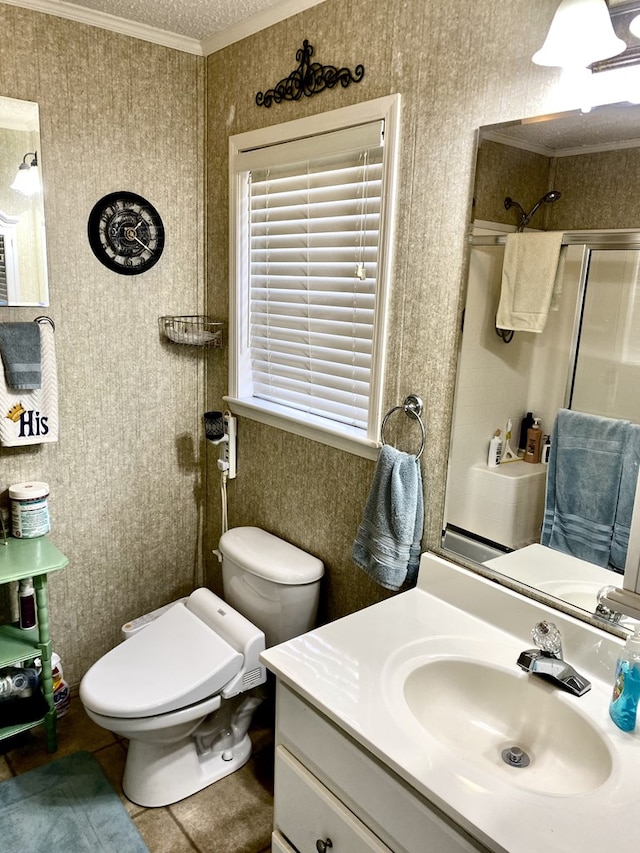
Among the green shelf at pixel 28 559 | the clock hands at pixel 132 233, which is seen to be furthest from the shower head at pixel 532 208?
the green shelf at pixel 28 559

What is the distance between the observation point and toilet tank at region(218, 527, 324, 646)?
2.04 meters

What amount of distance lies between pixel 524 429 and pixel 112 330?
1.52 m

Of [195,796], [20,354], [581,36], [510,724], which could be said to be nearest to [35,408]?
[20,354]

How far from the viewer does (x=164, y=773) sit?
197 cm

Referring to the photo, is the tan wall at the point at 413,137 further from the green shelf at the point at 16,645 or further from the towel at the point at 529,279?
the green shelf at the point at 16,645

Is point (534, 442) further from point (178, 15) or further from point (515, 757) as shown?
point (178, 15)

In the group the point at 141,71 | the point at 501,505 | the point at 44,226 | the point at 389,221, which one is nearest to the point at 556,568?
the point at 501,505

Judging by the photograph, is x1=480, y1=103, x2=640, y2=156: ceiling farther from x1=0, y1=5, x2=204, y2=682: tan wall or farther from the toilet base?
the toilet base

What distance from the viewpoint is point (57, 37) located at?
2.02 metres

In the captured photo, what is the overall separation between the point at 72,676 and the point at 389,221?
2.03 m

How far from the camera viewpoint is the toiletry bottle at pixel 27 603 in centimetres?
207

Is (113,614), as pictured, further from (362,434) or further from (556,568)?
(556,568)

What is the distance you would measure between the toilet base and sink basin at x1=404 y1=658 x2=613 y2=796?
972mm

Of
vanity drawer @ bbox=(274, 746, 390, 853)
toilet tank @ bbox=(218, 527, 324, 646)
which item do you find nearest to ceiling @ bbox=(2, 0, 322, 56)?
toilet tank @ bbox=(218, 527, 324, 646)
